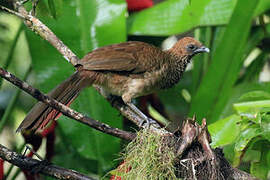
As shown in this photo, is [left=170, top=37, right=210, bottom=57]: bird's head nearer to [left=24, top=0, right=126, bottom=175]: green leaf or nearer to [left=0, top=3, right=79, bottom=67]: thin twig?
[left=24, top=0, right=126, bottom=175]: green leaf

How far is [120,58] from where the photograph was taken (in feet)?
8.96

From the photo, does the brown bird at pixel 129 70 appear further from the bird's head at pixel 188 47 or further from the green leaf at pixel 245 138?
the green leaf at pixel 245 138

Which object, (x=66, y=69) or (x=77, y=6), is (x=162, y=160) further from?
(x=77, y=6)

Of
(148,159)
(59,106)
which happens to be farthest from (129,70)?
(59,106)

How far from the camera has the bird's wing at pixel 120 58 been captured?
2.62 m

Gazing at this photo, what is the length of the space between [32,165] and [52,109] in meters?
0.36

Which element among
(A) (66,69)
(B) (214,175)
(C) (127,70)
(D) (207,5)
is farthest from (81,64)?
(D) (207,5)

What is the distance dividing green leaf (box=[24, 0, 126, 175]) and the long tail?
550 mm

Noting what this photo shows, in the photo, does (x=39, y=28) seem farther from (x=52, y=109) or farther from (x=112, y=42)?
(x=112, y=42)

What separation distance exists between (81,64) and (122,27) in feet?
2.28

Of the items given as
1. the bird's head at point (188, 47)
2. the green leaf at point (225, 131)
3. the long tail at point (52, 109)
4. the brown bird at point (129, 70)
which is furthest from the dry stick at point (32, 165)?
the bird's head at point (188, 47)

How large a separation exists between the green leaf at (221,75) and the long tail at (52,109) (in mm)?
852

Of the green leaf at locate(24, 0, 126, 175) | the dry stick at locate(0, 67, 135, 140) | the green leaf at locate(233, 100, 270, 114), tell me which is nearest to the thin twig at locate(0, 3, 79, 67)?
the dry stick at locate(0, 67, 135, 140)

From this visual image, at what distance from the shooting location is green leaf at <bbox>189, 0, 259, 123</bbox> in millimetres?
3094
